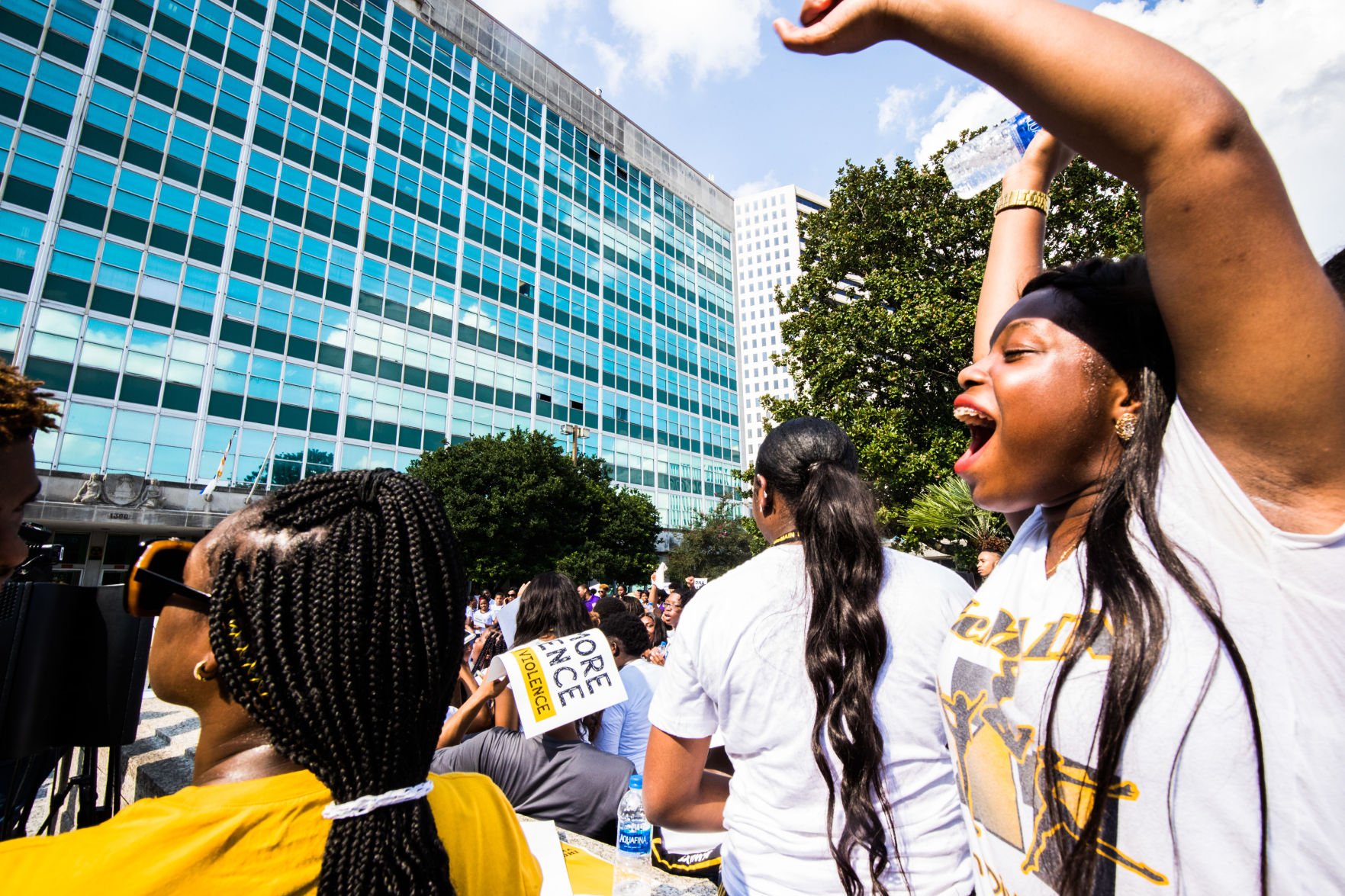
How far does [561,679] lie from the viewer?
316 cm

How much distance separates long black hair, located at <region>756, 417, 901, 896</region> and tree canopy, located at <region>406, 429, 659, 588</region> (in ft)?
84.1

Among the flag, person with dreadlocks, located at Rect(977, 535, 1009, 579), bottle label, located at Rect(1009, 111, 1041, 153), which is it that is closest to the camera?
bottle label, located at Rect(1009, 111, 1041, 153)

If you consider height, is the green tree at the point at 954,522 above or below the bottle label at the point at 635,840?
above

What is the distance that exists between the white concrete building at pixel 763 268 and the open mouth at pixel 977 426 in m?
107

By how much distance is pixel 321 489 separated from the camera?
1.42 m

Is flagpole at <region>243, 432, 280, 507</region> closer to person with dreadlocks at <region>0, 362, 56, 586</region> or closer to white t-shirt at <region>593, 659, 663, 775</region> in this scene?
white t-shirt at <region>593, 659, 663, 775</region>

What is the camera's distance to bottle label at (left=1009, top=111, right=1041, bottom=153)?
5.78ft

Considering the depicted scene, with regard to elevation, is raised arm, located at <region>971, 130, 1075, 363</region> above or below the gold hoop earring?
above

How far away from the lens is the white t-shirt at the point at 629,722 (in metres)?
3.95

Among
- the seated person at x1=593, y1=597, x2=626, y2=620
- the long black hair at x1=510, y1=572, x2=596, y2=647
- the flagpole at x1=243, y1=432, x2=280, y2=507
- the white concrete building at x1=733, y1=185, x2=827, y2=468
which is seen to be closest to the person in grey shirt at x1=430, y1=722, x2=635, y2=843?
the long black hair at x1=510, y1=572, x2=596, y2=647

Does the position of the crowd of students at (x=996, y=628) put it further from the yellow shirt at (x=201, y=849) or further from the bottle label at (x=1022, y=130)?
the bottle label at (x=1022, y=130)

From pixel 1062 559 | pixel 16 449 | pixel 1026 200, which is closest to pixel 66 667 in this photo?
pixel 16 449

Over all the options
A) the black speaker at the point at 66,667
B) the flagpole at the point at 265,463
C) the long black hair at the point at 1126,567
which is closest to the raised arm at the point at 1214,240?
the long black hair at the point at 1126,567

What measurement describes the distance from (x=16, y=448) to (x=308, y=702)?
1.60m
